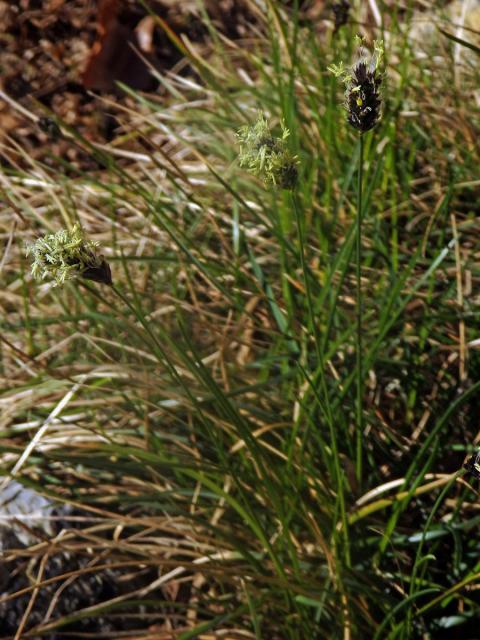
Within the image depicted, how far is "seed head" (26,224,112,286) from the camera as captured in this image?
3.14 feet

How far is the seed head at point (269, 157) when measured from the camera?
0.98 m

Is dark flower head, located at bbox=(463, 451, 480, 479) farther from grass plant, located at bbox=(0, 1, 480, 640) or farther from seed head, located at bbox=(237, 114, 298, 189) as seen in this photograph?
seed head, located at bbox=(237, 114, 298, 189)

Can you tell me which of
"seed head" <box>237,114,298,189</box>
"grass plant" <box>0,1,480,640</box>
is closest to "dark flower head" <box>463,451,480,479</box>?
"grass plant" <box>0,1,480,640</box>

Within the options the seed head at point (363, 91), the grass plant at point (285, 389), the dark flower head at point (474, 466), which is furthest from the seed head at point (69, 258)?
the dark flower head at point (474, 466)

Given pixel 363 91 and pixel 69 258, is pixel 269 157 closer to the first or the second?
pixel 363 91

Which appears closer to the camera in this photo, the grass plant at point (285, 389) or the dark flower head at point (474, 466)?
the dark flower head at point (474, 466)

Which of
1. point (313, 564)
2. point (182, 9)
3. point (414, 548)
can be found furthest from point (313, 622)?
point (182, 9)

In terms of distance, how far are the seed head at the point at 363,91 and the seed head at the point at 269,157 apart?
84 mm

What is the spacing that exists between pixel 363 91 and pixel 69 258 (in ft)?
1.27

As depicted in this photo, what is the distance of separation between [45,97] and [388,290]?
1771 millimetres

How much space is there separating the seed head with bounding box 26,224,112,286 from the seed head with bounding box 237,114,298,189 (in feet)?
0.70

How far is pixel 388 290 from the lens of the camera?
170cm

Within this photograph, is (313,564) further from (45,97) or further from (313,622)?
(45,97)

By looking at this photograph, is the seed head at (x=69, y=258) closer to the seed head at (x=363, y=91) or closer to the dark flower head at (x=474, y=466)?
the seed head at (x=363, y=91)
